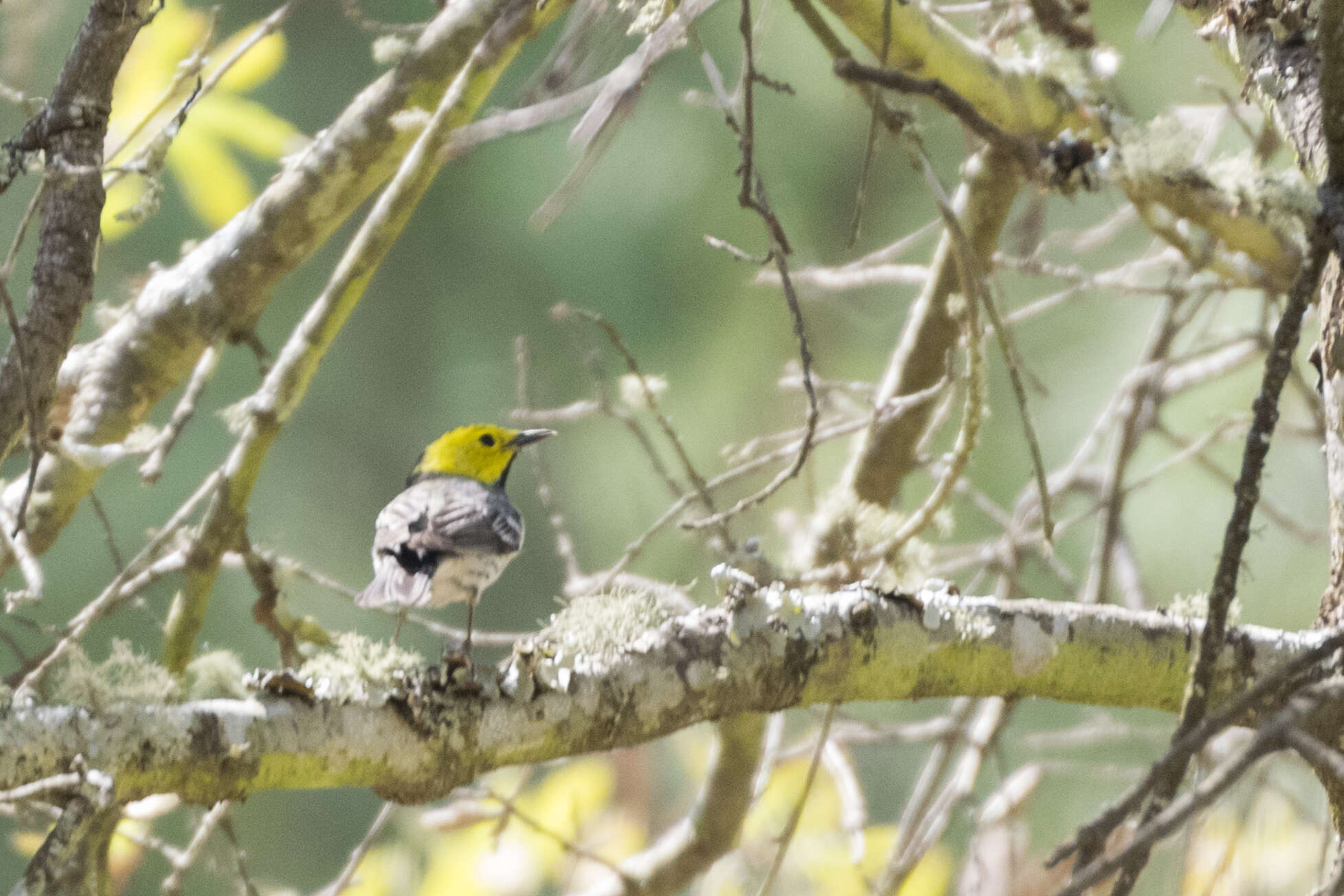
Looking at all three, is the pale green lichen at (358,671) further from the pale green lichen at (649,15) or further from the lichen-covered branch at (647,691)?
the pale green lichen at (649,15)

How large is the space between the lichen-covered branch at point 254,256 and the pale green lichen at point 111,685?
0.67 metres

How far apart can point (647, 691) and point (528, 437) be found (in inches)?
35.1

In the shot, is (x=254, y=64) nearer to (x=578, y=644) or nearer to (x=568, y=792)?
(x=568, y=792)

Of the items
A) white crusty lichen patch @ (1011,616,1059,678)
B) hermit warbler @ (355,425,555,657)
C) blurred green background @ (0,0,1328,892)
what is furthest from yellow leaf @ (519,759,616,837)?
white crusty lichen patch @ (1011,616,1059,678)

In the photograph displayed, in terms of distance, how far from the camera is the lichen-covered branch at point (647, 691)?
831mm

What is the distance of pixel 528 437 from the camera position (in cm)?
183

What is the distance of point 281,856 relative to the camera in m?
3.31

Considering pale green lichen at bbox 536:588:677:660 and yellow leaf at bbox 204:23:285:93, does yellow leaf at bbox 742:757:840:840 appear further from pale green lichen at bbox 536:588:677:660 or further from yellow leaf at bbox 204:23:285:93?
yellow leaf at bbox 204:23:285:93

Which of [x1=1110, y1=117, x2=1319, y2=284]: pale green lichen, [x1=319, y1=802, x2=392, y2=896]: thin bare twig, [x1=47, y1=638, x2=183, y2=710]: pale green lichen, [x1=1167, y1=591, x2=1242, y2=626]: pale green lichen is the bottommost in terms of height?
[x1=47, y1=638, x2=183, y2=710]: pale green lichen

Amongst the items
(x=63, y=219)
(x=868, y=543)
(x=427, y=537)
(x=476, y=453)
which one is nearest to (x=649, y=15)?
(x=63, y=219)

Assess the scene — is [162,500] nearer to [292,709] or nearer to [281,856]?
[281,856]

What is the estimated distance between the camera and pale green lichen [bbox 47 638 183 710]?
0.83 metres

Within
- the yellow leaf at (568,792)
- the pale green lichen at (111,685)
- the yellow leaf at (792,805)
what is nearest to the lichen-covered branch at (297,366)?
the pale green lichen at (111,685)

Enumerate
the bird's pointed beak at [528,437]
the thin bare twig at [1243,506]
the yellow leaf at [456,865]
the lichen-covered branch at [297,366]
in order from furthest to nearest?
the yellow leaf at [456,865], the bird's pointed beak at [528,437], the lichen-covered branch at [297,366], the thin bare twig at [1243,506]
